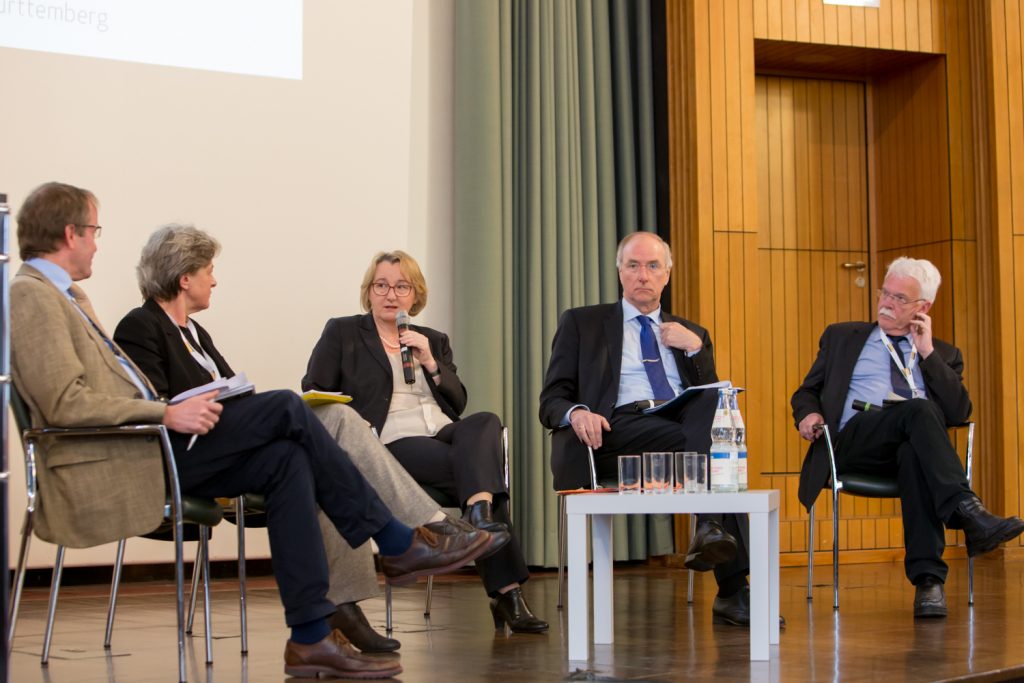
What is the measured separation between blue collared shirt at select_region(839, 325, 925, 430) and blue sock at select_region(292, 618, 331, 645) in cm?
214

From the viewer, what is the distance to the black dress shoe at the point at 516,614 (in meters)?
3.31

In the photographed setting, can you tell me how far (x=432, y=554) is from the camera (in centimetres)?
281

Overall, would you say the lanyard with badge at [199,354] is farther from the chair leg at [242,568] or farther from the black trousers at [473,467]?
the black trousers at [473,467]

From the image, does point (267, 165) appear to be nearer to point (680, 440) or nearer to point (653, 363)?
point (653, 363)

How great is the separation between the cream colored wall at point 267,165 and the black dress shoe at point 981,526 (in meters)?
2.42

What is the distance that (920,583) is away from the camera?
3.65 meters

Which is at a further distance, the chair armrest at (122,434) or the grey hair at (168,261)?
the grey hair at (168,261)

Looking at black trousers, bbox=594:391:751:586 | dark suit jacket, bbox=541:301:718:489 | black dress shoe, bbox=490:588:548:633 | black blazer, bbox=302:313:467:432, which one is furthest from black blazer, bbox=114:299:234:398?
black trousers, bbox=594:391:751:586

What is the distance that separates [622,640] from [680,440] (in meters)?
0.69

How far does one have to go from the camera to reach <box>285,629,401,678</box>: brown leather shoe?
2553mm

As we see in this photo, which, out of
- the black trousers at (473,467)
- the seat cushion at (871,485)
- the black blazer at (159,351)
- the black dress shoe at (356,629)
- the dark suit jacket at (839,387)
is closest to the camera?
the black dress shoe at (356,629)

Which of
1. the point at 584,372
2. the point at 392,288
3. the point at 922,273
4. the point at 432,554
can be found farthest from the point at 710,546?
the point at 922,273

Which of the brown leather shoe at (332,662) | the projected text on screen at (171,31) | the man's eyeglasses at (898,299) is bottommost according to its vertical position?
the brown leather shoe at (332,662)

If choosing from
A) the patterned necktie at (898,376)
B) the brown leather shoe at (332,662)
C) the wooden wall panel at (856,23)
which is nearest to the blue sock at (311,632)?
the brown leather shoe at (332,662)
